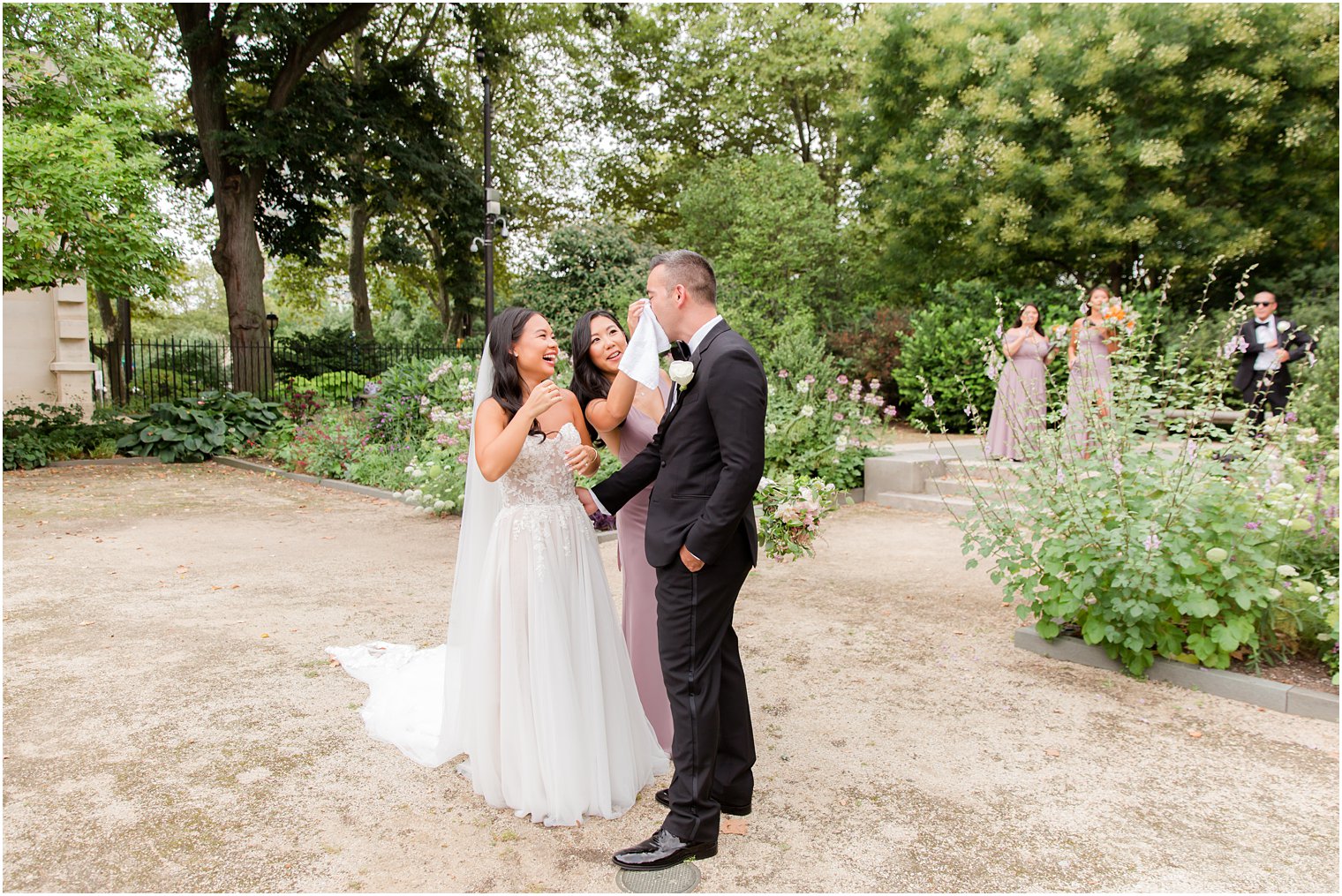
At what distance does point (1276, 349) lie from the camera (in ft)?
32.3

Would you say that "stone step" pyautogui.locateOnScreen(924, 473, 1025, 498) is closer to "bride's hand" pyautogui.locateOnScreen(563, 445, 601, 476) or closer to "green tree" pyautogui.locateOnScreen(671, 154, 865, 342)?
"green tree" pyautogui.locateOnScreen(671, 154, 865, 342)

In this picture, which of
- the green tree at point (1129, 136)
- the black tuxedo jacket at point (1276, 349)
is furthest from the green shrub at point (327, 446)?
the green tree at point (1129, 136)

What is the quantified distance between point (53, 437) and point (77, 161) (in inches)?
179

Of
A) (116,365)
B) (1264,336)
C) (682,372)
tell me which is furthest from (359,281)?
(682,372)

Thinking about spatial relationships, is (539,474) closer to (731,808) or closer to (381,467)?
(731,808)

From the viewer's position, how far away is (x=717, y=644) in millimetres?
3055

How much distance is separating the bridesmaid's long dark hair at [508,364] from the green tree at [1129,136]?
44.9ft

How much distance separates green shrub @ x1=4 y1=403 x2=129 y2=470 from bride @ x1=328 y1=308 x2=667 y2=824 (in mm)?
12912

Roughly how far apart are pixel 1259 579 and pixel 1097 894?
235 cm

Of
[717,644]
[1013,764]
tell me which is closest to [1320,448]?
[1013,764]

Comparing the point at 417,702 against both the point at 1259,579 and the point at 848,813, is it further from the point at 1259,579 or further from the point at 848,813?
the point at 1259,579

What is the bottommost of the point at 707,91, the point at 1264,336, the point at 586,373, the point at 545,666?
the point at 545,666

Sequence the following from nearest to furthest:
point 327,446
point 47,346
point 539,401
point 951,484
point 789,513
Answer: point 539,401 → point 789,513 → point 951,484 → point 327,446 → point 47,346

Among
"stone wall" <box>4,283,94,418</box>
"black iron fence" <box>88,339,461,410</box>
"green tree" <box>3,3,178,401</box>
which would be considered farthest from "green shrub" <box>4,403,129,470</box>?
"black iron fence" <box>88,339,461,410</box>
